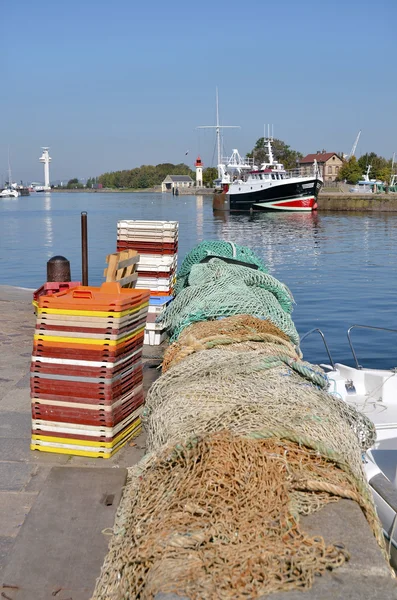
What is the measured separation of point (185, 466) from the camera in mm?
2855

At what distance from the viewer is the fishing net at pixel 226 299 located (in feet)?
19.1

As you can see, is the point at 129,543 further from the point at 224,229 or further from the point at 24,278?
the point at 224,229

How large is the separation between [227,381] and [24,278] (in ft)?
70.6

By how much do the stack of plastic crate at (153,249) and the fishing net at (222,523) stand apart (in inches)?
248

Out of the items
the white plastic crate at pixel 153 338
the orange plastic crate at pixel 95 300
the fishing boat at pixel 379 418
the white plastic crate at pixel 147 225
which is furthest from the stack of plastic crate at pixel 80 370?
the white plastic crate at pixel 147 225

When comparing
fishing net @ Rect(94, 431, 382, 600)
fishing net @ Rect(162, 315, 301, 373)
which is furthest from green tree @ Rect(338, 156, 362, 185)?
fishing net @ Rect(94, 431, 382, 600)

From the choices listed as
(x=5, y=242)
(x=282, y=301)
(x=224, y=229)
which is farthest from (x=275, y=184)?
(x=282, y=301)

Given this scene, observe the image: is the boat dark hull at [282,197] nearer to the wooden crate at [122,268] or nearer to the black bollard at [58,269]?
the black bollard at [58,269]

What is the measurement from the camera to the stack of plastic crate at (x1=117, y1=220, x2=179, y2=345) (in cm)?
927

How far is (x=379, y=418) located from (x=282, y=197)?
64856 millimetres

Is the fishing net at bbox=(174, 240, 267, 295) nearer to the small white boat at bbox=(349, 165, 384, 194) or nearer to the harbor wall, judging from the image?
the harbor wall

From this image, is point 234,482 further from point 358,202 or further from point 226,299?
point 358,202

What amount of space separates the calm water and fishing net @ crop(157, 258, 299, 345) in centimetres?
627

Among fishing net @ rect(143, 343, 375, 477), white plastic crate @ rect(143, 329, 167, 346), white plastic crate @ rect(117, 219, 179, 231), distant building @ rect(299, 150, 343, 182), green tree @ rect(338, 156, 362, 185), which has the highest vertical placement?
distant building @ rect(299, 150, 343, 182)
